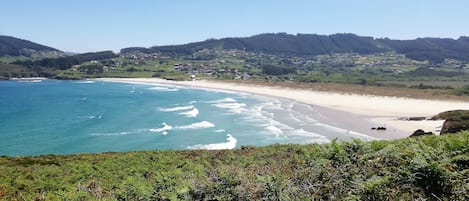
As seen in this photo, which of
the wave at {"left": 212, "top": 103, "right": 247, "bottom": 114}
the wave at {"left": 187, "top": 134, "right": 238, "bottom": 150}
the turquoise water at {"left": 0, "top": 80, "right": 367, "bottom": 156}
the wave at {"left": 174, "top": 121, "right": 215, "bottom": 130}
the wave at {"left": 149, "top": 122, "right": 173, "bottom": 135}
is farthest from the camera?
the wave at {"left": 212, "top": 103, "right": 247, "bottom": 114}

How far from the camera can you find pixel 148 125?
5978cm

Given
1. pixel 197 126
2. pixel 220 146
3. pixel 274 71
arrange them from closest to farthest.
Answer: pixel 220 146, pixel 197 126, pixel 274 71

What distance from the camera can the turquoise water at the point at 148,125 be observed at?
4553 cm

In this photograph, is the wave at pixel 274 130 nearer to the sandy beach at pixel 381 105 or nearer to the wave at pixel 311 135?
the wave at pixel 311 135

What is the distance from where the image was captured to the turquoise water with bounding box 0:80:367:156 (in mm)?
45531

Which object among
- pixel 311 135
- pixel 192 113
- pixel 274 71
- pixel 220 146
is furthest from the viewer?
pixel 274 71

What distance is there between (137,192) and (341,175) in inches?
201

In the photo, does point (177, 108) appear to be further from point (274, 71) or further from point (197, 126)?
point (274, 71)

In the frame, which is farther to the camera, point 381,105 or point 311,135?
point 381,105

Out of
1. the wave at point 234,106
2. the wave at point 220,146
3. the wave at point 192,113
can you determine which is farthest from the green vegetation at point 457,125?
the wave at point 192,113

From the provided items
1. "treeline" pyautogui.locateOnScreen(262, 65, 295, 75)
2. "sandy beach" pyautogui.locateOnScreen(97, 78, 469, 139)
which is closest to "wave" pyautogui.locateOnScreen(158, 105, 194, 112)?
"sandy beach" pyautogui.locateOnScreen(97, 78, 469, 139)

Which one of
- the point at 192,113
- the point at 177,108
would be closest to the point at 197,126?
the point at 192,113

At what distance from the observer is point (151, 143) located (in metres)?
45.9

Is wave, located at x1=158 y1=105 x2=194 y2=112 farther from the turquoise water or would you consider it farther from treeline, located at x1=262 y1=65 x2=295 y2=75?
treeline, located at x1=262 y1=65 x2=295 y2=75
